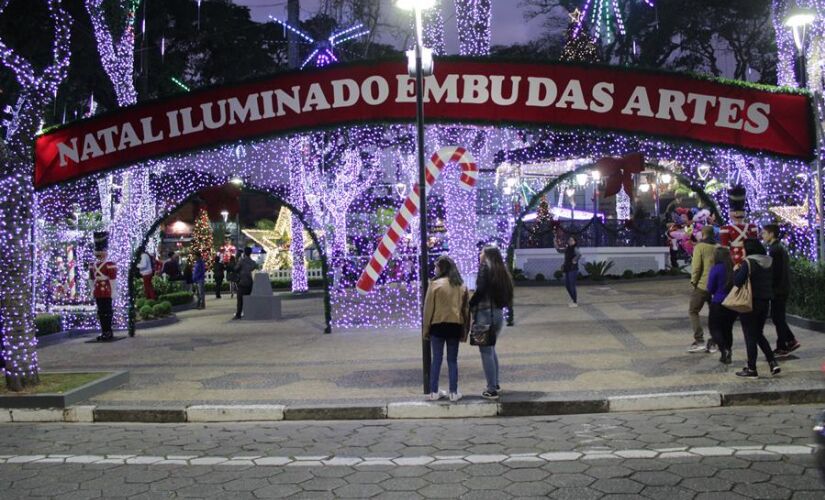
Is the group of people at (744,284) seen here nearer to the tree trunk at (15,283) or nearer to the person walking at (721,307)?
the person walking at (721,307)

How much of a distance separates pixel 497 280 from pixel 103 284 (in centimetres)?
910

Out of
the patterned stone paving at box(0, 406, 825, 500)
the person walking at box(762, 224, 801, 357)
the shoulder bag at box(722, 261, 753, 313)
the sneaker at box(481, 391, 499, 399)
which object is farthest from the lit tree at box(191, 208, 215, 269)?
the shoulder bag at box(722, 261, 753, 313)

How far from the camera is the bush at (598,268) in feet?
75.2

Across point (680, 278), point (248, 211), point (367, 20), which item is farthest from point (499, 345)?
point (248, 211)

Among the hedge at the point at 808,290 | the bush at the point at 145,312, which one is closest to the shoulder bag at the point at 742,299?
the hedge at the point at 808,290

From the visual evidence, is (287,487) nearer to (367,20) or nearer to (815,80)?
(815,80)

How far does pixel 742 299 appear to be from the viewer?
760cm

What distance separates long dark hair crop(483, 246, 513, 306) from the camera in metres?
7.23

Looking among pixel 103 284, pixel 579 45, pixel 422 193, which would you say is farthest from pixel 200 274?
pixel 579 45

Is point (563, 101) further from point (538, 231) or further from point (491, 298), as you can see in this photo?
point (538, 231)

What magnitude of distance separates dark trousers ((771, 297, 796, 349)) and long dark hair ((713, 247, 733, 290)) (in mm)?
590

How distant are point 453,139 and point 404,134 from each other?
1045 millimetres

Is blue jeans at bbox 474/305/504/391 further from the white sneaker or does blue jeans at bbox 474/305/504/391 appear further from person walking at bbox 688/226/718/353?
person walking at bbox 688/226/718/353

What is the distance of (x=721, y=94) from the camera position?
37.6 ft
